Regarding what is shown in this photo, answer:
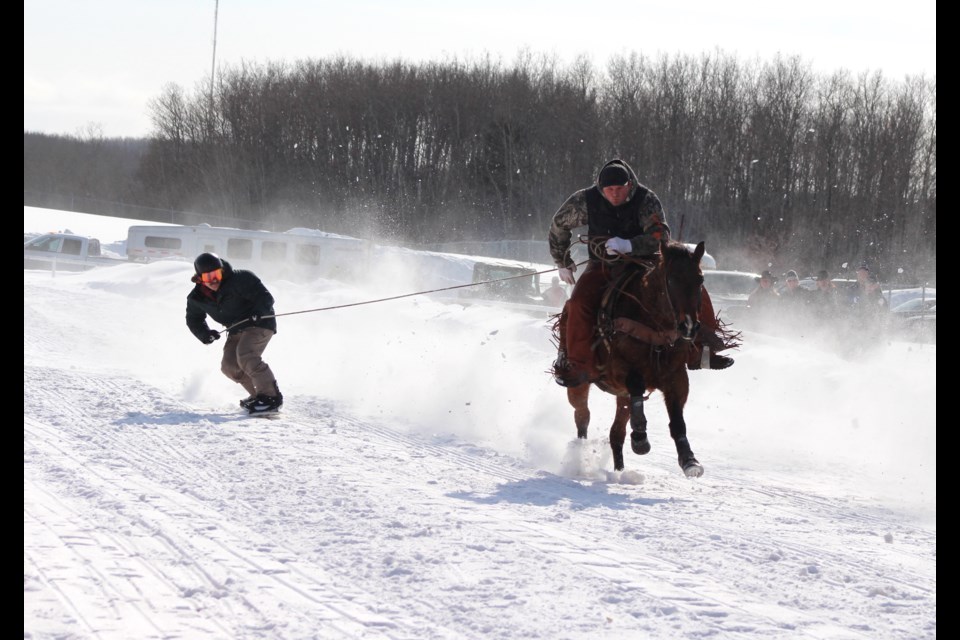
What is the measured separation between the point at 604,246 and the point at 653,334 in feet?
3.37

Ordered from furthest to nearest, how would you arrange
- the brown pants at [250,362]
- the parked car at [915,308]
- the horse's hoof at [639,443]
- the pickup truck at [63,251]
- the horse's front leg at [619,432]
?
1. the pickup truck at [63,251]
2. the parked car at [915,308]
3. the brown pants at [250,362]
4. the horse's front leg at [619,432]
5. the horse's hoof at [639,443]

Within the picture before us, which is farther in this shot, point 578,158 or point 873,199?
point 578,158

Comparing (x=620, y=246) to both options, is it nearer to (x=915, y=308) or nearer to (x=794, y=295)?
(x=794, y=295)

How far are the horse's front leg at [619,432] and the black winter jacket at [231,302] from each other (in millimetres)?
4799

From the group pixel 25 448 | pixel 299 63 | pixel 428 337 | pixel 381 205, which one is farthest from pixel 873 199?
pixel 25 448

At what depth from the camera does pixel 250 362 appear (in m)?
12.4

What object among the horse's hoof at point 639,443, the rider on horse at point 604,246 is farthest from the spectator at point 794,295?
the horse's hoof at point 639,443

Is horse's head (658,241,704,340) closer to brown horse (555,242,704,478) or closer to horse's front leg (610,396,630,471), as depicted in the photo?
brown horse (555,242,704,478)

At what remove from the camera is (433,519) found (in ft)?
22.6

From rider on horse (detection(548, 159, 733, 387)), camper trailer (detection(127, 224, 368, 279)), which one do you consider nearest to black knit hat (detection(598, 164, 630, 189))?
rider on horse (detection(548, 159, 733, 387))

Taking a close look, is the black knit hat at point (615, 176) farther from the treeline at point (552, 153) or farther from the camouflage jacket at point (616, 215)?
the treeline at point (552, 153)

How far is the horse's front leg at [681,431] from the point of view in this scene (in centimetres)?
846
